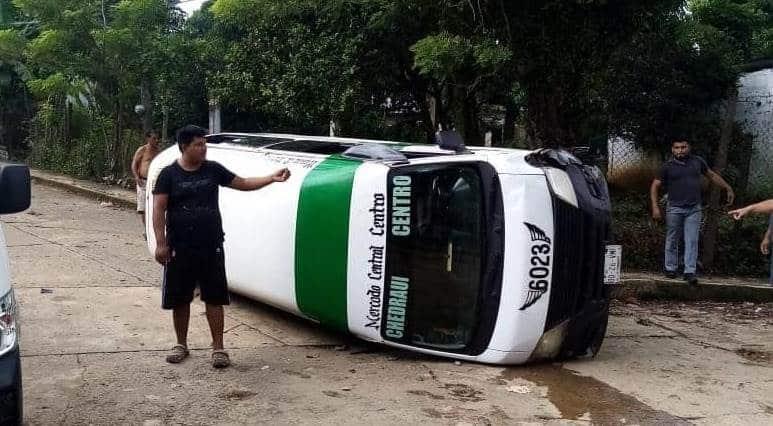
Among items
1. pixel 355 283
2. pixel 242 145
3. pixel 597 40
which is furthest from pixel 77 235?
pixel 597 40

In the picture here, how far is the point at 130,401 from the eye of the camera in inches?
189

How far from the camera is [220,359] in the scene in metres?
5.51

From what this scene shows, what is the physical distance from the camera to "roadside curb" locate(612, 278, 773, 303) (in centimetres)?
842

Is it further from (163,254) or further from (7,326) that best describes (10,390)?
(163,254)

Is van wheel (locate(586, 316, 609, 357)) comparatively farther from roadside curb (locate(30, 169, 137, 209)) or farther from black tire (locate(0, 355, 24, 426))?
roadside curb (locate(30, 169, 137, 209))

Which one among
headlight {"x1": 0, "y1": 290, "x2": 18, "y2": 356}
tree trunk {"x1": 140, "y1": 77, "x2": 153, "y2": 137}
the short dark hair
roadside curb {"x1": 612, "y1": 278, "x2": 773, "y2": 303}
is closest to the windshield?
the short dark hair

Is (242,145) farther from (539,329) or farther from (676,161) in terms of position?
(676,161)

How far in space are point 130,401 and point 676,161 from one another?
631cm

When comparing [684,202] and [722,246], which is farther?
[722,246]

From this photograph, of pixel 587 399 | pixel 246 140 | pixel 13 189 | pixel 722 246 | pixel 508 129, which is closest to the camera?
pixel 13 189

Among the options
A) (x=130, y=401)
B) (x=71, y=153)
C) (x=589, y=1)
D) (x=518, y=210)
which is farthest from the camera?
(x=71, y=153)

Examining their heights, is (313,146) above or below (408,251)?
above

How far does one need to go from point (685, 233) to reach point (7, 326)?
23.2 feet

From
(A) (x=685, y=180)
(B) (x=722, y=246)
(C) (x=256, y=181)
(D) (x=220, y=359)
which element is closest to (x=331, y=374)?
(D) (x=220, y=359)
